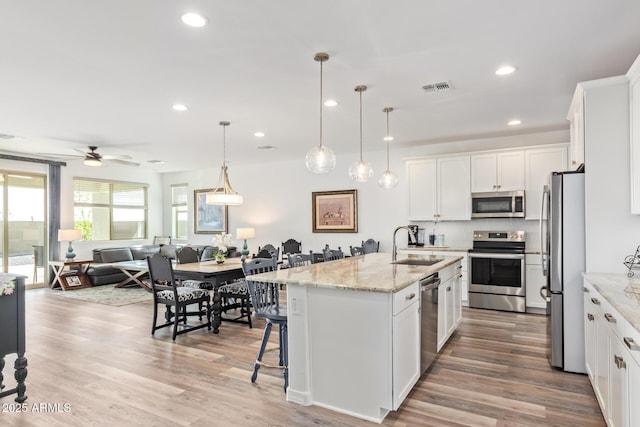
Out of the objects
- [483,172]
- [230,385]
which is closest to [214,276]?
[230,385]

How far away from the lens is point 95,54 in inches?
121

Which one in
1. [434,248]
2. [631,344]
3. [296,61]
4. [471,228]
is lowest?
[631,344]

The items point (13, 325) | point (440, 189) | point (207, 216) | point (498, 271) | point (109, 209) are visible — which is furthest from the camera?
point (207, 216)

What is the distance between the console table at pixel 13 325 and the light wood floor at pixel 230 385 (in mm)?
217

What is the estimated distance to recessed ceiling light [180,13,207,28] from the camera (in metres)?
2.51

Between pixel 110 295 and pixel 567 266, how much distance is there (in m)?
7.04

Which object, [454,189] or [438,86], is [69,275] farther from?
[438,86]

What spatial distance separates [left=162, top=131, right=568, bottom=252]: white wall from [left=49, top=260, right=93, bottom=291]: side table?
253 cm

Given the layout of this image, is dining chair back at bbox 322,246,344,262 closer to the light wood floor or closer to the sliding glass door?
the light wood floor

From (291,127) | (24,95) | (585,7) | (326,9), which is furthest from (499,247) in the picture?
(24,95)

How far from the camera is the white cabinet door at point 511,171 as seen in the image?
5.75m

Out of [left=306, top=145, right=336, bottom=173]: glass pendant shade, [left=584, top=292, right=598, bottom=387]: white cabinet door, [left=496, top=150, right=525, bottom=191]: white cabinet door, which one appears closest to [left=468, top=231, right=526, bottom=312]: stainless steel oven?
[left=496, top=150, right=525, bottom=191]: white cabinet door

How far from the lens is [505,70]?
11.3ft

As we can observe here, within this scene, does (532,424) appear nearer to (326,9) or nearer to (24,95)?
(326,9)
